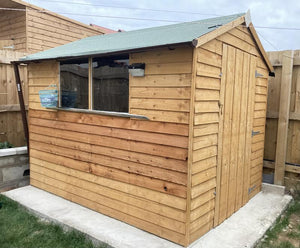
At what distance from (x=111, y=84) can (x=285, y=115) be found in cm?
318

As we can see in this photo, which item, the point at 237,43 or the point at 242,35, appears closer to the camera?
the point at 237,43

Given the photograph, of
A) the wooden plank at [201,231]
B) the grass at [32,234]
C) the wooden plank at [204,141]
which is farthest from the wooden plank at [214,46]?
the grass at [32,234]

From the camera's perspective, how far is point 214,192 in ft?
12.4

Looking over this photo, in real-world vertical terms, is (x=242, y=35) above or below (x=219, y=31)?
above

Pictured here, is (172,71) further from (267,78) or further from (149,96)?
(267,78)

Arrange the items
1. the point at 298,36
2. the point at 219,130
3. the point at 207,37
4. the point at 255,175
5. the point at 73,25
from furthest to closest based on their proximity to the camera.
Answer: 1. the point at 73,25
2. the point at 255,175
3. the point at 298,36
4. the point at 219,130
5. the point at 207,37

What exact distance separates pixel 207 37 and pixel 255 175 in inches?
117

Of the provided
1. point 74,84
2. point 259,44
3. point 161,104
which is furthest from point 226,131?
point 74,84

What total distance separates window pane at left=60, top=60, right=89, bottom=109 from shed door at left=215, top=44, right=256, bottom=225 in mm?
2074

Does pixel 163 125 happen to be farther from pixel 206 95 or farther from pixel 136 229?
pixel 136 229

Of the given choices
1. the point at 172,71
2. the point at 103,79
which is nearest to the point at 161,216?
the point at 172,71

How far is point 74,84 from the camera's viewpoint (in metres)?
4.51

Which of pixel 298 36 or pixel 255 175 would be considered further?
pixel 255 175

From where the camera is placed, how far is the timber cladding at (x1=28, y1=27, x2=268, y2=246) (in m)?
3.26
